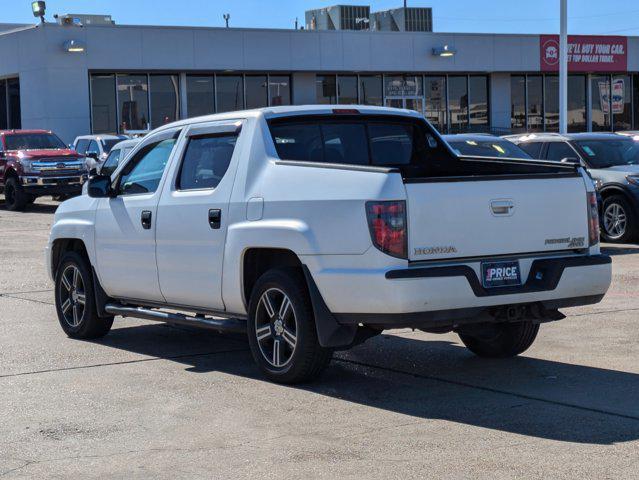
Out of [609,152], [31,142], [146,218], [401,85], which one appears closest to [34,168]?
[31,142]

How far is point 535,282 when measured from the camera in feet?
24.4

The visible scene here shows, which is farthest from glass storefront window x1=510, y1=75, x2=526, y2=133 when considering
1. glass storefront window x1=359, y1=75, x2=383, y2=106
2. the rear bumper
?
the rear bumper

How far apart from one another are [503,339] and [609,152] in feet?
35.2

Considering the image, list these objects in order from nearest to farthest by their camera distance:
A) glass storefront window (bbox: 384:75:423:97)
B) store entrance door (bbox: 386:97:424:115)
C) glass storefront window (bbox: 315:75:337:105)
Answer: glass storefront window (bbox: 315:75:337:105), glass storefront window (bbox: 384:75:423:97), store entrance door (bbox: 386:97:424:115)

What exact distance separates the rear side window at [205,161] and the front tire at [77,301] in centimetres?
163

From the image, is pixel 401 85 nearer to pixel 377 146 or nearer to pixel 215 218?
pixel 377 146

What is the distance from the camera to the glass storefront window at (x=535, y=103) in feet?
152

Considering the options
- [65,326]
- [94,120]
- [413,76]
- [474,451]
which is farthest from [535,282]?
[413,76]

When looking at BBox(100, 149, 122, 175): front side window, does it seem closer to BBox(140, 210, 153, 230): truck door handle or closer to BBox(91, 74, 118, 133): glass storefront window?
BBox(91, 74, 118, 133): glass storefront window

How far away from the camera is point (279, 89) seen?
1638 inches

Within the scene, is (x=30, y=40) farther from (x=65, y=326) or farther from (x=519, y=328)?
(x=519, y=328)

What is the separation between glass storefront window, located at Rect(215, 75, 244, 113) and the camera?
1593 inches

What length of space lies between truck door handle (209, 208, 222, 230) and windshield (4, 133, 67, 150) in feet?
74.3

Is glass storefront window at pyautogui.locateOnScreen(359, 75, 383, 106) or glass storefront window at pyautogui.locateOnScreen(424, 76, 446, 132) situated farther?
glass storefront window at pyautogui.locateOnScreen(424, 76, 446, 132)
